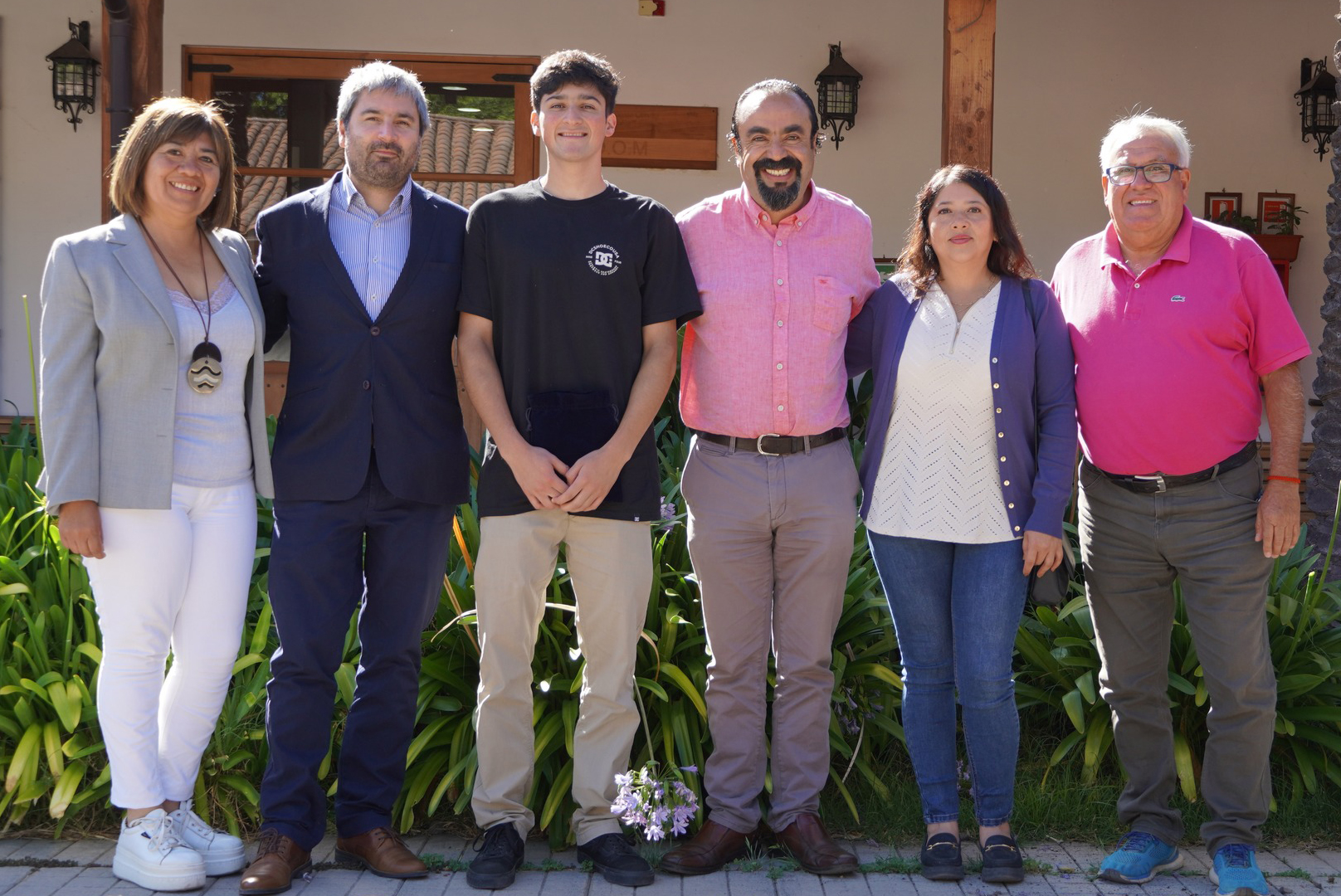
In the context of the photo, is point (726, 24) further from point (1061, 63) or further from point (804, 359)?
point (804, 359)

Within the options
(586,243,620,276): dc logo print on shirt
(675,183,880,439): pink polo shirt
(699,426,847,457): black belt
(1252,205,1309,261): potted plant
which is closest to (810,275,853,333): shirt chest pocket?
(675,183,880,439): pink polo shirt

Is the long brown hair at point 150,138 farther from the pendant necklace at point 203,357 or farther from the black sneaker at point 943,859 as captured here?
the black sneaker at point 943,859

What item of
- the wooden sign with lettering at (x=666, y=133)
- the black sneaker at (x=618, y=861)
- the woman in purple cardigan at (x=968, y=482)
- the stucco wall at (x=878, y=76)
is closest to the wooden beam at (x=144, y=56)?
the stucco wall at (x=878, y=76)

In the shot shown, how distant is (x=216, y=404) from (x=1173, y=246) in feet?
8.66

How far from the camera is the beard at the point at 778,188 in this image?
3457mm

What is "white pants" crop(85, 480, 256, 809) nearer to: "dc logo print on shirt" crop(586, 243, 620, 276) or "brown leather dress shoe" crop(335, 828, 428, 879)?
"brown leather dress shoe" crop(335, 828, 428, 879)

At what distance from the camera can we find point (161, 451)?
3.19 m

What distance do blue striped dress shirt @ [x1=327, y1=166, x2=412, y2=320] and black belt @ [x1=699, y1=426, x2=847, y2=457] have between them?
101 centimetres

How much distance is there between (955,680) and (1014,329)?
1001 millimetres

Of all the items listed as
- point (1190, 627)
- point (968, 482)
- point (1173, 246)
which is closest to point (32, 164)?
point (968, 482)

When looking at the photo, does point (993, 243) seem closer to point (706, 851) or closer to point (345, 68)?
point (706, 851)

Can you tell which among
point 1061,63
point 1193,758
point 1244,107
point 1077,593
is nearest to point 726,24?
point 1061,63

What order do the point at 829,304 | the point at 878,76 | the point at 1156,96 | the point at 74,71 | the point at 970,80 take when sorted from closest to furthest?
1. the point at 829,304
2. the point at 970,80
3. the point at 74,71
4. the point at 878,76
5. the point at 1156,96

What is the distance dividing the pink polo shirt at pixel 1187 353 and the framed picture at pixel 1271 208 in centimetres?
564
